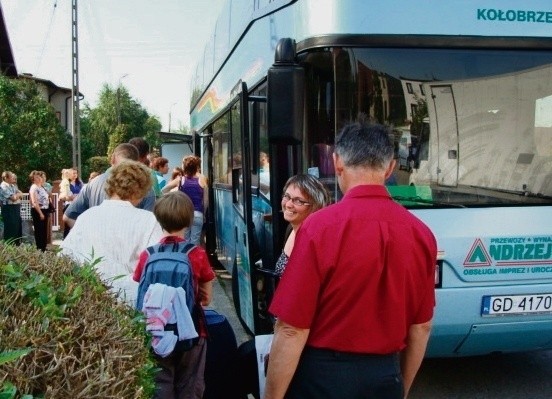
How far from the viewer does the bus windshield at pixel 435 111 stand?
4.52 m

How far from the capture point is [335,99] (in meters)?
4.53

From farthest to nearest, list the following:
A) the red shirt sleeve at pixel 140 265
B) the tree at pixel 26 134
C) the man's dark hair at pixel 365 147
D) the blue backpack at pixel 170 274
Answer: the tree at pixel 26 134
the red shirt sleeve at pixel 140 265
the blue backpack at pixel 170 274
the man's dark hair at pixel 365 147

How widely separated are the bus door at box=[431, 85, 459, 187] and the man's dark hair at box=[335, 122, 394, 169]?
2.09 metres

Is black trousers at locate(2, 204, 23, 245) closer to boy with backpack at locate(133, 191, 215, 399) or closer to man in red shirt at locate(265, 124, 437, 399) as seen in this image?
boy with backpack at locate(133, 191, 215, 399)

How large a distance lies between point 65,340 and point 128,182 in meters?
2.36

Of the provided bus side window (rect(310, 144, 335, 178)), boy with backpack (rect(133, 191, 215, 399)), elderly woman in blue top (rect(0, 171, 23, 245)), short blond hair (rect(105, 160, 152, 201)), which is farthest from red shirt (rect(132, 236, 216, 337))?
elderly woman in blue top (rect(0, 171, 23, 245))

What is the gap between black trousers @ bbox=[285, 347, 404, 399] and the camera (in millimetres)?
2482

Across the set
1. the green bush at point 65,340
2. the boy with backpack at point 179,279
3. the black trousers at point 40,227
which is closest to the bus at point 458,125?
the boy with backpack at point 179,279

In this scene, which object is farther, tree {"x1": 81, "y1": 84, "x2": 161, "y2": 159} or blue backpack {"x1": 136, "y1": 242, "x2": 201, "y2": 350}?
tree {"x1": 81, "y1": 84, "x2": 161, "y2": 159}

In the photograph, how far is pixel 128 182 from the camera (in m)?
4.14

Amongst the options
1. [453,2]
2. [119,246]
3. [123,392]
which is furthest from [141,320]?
[453,2]

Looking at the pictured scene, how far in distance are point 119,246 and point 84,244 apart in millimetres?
Answer: 200

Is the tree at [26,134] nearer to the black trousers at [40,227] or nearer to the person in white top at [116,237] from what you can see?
the black trousers at [40,227]

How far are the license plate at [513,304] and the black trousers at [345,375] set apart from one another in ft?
7.40
